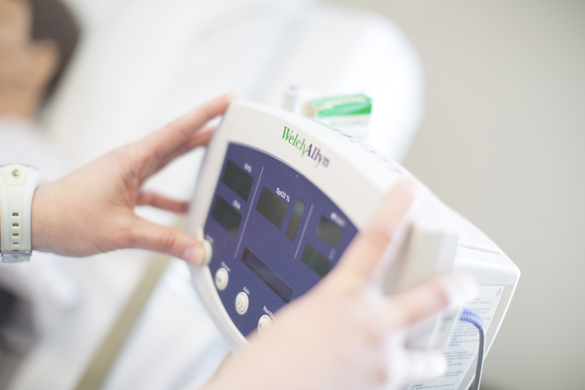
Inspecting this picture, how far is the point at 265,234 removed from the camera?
21.7 inches

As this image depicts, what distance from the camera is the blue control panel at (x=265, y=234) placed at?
1.56 feet

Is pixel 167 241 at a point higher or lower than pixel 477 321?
lower

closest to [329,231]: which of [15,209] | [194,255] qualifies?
[194,255]

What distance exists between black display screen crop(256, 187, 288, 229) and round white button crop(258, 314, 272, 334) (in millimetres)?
122

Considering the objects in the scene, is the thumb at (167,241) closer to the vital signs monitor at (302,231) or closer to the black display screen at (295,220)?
the vital signs monitor at (302,231)

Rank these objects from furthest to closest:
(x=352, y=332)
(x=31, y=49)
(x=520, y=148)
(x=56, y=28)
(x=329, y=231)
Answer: (x=56, y=28) < (x=31, y=49) < (x=520, y=148) < (x=329, y=231) < (x=352, y=332)

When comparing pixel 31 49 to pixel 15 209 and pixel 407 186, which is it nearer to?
pixel 15 209

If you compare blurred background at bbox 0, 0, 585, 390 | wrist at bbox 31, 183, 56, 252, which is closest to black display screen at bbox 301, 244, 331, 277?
wrist at bbox 31, 183, 56, 252

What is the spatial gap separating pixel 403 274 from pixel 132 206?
1.60ft

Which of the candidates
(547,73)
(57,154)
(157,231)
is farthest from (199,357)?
(547,73)

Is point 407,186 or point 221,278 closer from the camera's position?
point 407,186

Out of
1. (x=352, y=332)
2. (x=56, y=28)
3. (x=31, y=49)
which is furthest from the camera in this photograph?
(x=56, y=28)

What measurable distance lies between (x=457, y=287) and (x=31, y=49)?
5.53 feet

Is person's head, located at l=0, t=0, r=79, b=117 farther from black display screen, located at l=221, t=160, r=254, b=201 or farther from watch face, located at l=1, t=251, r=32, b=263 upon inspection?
black display screen, located at l=221, t=160, r=254, b=201
